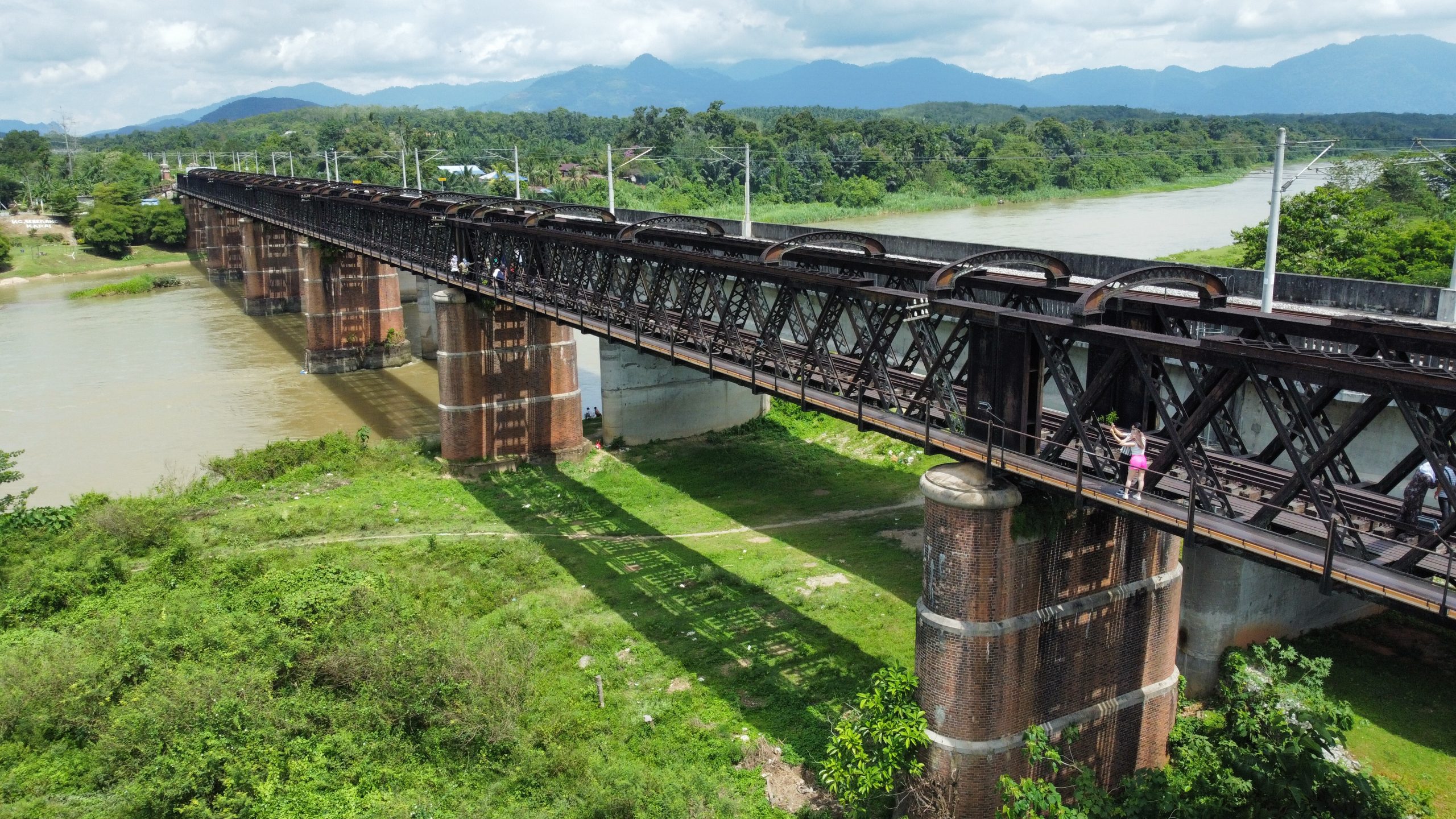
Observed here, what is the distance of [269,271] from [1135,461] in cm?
6730

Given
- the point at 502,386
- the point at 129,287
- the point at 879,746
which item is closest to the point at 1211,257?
the point at 502,386

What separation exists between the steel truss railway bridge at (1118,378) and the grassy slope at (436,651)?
16.4ft

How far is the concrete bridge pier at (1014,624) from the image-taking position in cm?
1385

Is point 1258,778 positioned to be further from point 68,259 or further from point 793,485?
point 68,259

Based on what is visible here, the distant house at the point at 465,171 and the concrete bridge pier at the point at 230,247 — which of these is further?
the distant house at the point at 465,171

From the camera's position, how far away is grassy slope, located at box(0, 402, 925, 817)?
15109 mm

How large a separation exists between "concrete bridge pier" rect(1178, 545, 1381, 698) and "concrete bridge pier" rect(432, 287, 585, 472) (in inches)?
789

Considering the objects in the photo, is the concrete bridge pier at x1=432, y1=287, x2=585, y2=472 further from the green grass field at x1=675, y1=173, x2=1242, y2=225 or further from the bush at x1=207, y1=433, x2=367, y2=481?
the green grass field at x1=675, y1=173, x2=1242, y2=225

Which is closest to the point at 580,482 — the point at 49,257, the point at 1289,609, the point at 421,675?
the point at 421,675

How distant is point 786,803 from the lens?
15.1 meters

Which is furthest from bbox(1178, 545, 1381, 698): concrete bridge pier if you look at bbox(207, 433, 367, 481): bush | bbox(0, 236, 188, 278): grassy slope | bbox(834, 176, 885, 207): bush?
bbox(0, 236, 188, 278): grassy slope

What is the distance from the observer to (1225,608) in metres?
17.7

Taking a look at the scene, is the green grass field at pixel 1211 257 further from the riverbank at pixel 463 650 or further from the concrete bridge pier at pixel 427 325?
the concrete bridge pier at pixel 427 325

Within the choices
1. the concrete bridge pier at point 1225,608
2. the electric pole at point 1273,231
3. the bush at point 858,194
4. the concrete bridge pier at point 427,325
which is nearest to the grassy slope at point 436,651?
the concrete bridge pier at point 1225,608
